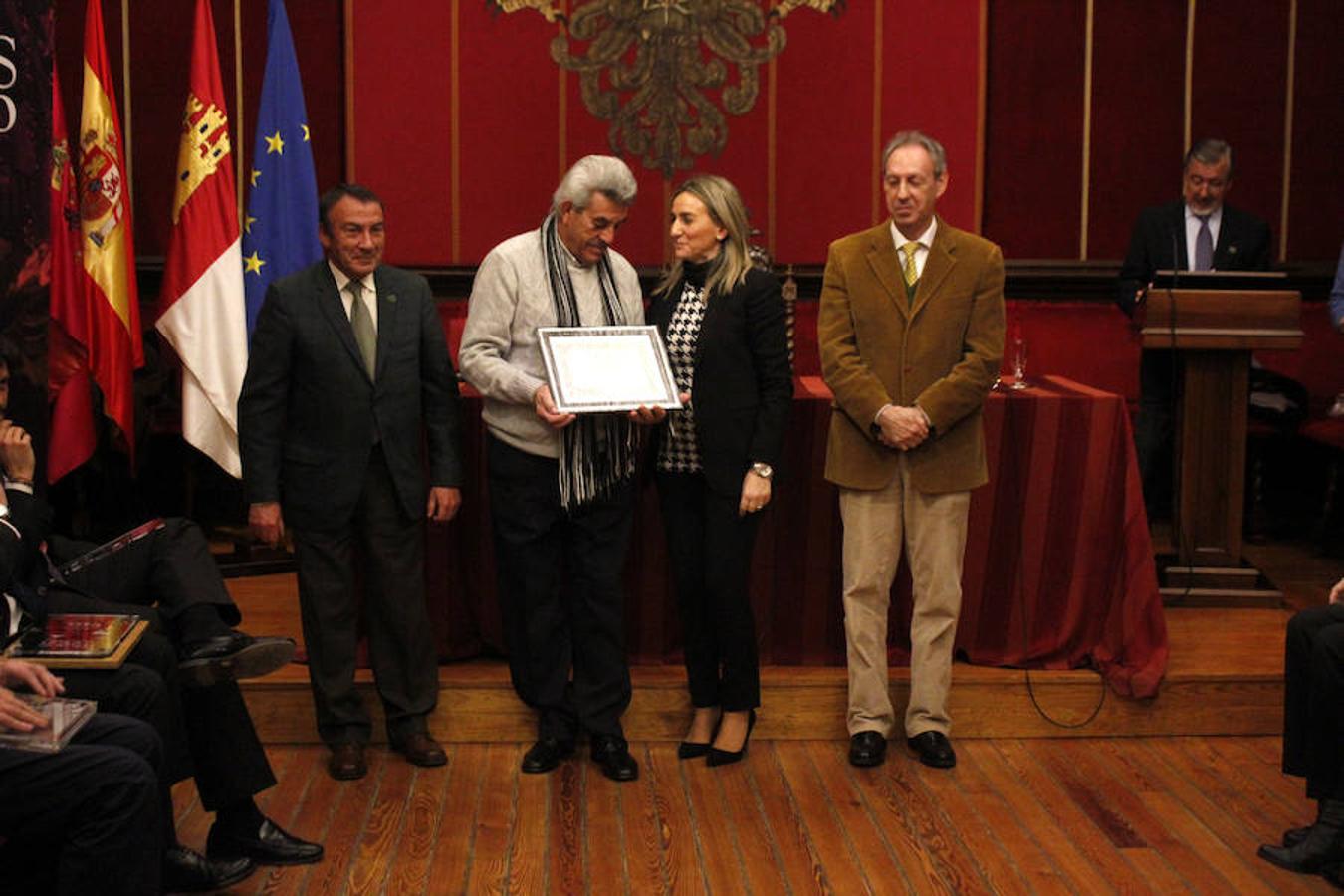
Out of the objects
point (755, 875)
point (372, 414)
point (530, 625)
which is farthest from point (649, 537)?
point (755, 875)

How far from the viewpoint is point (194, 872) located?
12.5 ft

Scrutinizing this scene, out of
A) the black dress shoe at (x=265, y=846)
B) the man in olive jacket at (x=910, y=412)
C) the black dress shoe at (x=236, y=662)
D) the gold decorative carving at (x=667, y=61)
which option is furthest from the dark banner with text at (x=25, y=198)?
the gold decorative carving at (x=667, y=61)

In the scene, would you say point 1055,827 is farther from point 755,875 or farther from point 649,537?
point 649,537

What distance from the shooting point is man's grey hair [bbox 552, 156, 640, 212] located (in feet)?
14.1

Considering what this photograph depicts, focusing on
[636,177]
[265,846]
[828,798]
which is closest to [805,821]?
[828,798]

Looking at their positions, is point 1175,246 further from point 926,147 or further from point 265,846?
point 265,846

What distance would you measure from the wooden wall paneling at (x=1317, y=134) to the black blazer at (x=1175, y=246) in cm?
137

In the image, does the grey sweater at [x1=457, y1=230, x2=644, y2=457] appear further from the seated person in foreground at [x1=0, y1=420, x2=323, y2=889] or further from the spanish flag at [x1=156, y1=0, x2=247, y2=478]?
the spanish flag at [x1=156, y1=0, x2=247, y2=478]

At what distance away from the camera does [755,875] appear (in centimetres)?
392

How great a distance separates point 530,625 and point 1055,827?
4.74 ft

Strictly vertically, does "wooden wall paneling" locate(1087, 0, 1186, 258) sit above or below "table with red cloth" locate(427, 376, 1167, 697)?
above

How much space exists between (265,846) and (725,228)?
1.90 m

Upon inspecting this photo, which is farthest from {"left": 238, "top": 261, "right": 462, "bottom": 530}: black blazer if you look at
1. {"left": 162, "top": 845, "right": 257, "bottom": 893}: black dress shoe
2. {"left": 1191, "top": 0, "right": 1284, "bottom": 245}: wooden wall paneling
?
{"left": 1191, "top": 0, "right": 1284, "bottom": 245}: wooden wall paneling

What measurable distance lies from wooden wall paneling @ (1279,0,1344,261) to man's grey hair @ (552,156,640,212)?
419 cm
